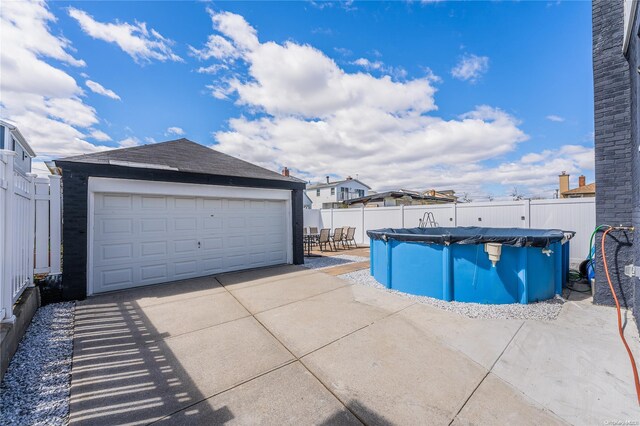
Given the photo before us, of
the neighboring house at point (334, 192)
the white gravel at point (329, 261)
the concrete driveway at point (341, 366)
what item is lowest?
the white gravel at point (329, 261)

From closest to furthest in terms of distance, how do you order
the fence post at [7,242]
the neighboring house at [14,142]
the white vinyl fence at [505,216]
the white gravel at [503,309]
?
the fence post at [7,242], the white gravel at [503,309], the white vinyl fence at [505,216], the neighboring house at [14,142]

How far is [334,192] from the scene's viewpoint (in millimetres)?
33969

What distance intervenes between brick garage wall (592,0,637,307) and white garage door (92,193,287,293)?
25.1ft

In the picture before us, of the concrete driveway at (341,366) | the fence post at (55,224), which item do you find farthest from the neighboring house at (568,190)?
the fence post at (55,224)

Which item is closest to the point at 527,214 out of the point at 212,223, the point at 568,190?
the point at 212,223

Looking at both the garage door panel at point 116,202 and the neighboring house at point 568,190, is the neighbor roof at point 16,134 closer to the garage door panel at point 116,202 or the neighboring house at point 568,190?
the garage door panel at point 116,202

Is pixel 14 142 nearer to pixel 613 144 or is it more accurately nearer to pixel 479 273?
pixel 479 273

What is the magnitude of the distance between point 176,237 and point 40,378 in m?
4.01

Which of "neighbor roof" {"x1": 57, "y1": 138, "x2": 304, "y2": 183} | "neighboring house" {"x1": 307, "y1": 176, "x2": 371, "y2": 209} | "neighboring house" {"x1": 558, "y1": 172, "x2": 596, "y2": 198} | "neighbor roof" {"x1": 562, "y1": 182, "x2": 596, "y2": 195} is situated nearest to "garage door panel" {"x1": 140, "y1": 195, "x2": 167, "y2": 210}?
"neighbor roof" {"x1": 57, "y1": 138, "x2": 304, "y2": 183}

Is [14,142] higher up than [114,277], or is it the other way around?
[14,142]

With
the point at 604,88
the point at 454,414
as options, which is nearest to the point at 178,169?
the point at 454,414

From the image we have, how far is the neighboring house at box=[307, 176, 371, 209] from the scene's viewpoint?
33.7 metres

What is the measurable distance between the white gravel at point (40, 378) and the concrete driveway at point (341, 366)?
0.12m

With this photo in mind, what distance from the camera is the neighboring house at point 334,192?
3372 centimetres
